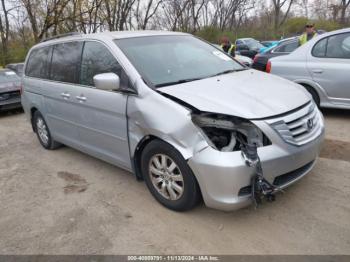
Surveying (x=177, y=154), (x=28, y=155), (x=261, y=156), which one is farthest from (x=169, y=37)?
(x=28, y=155)

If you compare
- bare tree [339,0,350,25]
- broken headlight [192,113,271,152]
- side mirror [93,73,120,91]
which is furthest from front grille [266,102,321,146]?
bare tree [339,0,350,25]

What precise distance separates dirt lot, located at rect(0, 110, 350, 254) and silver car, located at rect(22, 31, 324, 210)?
0.93 feet

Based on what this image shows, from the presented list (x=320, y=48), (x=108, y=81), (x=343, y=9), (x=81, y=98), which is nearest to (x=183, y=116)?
(x=108, y=81)

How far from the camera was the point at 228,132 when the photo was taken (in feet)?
9.90

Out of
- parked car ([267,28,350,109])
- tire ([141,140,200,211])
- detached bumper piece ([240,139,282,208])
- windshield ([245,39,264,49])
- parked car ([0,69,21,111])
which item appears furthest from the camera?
windshield ([245,39,264,49])

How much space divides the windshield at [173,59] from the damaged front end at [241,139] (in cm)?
71

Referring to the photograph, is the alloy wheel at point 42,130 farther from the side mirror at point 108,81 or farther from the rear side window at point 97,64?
the side mirror at point 108,81

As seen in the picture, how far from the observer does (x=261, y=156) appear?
2.79 metres

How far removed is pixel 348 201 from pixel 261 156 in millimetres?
1221

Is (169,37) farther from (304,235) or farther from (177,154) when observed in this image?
(304,235)

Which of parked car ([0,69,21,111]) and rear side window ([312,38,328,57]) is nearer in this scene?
rear side window ([312,38,328,57])

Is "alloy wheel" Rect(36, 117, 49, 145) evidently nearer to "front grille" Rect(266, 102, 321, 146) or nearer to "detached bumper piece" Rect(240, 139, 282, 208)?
"detached bumper piece" Rect(240, 139, 282, 208)

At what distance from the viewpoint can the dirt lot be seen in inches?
113

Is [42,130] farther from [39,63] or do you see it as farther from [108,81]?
[108,81]
